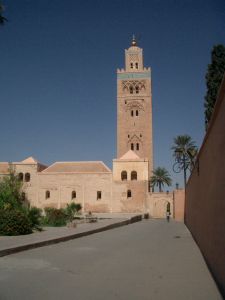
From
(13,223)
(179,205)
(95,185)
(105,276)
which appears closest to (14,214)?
(13,223)

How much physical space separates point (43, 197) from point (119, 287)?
155 ft

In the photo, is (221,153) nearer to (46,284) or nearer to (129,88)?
(46,284)

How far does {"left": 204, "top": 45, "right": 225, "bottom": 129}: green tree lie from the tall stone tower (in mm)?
39808

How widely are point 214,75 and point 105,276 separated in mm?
12830

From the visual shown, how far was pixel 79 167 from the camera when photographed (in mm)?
52938

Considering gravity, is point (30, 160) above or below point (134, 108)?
below

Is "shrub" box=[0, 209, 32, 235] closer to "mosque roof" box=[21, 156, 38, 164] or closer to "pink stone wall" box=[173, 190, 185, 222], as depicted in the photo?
"pink stone wall" box=[173, 190, 185, 222]

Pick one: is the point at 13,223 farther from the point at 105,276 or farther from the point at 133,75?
the point at 133,75

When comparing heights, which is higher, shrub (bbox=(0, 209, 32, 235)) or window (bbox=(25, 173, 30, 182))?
window (bbox=(25, 173, 30, 182))

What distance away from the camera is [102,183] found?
5034cm

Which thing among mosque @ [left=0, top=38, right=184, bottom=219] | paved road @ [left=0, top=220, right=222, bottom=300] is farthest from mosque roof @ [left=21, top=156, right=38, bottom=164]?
paved road @ [left=0, top=220, right=222, bottom=300]

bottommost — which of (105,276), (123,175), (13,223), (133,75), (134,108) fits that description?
(13,223)

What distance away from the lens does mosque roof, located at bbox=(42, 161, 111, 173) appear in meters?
51.6

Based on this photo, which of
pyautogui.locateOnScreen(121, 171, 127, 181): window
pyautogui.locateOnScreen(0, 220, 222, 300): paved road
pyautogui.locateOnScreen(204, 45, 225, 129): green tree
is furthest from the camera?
pyautogui.locateOnScreen(121, 171, 127, 181): window
